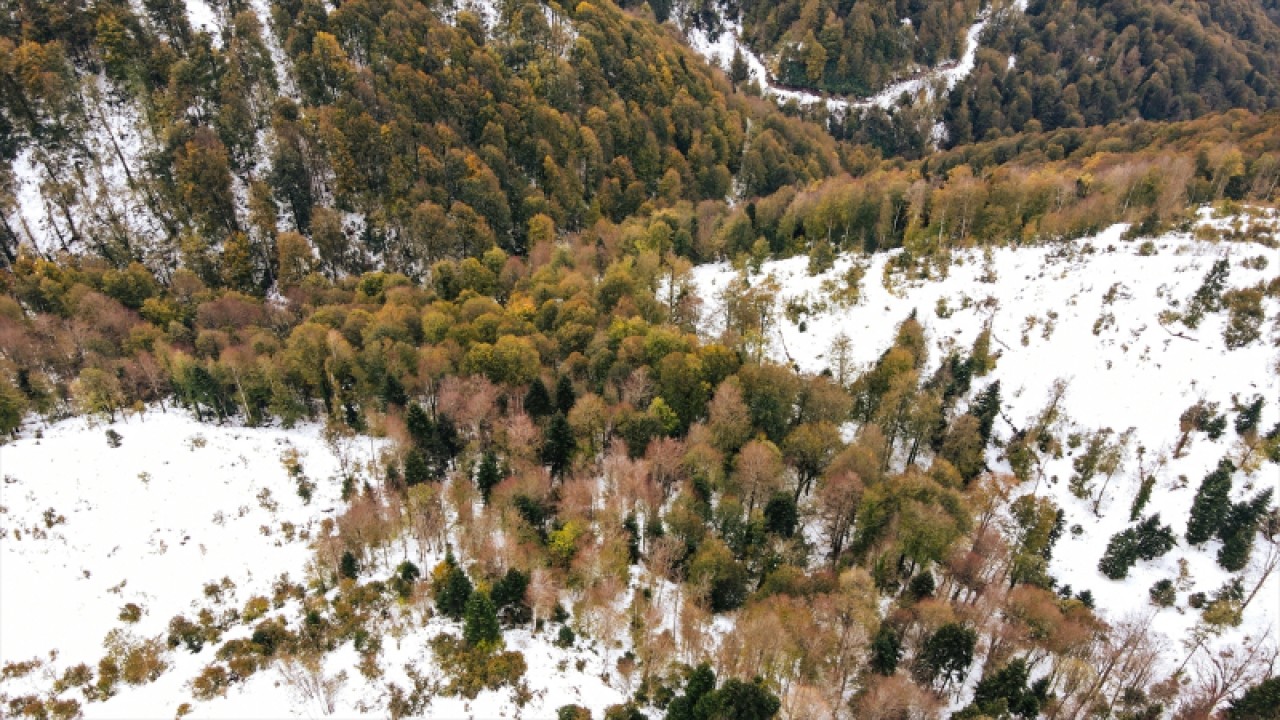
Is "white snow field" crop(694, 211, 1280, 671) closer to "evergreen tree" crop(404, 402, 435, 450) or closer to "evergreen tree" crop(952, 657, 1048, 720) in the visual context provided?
"evergreen tree" crop(952, 657, 1048, 720)

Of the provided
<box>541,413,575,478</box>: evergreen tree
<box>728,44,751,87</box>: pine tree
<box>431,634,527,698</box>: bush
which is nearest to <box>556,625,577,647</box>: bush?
<box>431,634,527,698</box>: bush

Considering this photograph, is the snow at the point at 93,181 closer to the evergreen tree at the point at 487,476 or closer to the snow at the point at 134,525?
the snow at the point at 134,525

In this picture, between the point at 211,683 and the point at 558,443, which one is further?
the point at 558,443

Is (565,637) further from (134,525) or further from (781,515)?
(134,525)

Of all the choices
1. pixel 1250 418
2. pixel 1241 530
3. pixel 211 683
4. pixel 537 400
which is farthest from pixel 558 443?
pixel 1250 418

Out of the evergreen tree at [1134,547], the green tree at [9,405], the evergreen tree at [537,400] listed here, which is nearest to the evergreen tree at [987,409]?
the evergreen tree at [1134,547]

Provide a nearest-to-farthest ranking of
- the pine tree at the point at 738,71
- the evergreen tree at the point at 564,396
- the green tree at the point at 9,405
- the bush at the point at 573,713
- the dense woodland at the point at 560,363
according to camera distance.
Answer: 1. the bush at the point at 573,713
2. the dense woodland at the point at 560,363
3. the green tree at the point at 9,405
4. the evergreen tree at the point at 564,396
5. the pine tree at the point at 738,71
